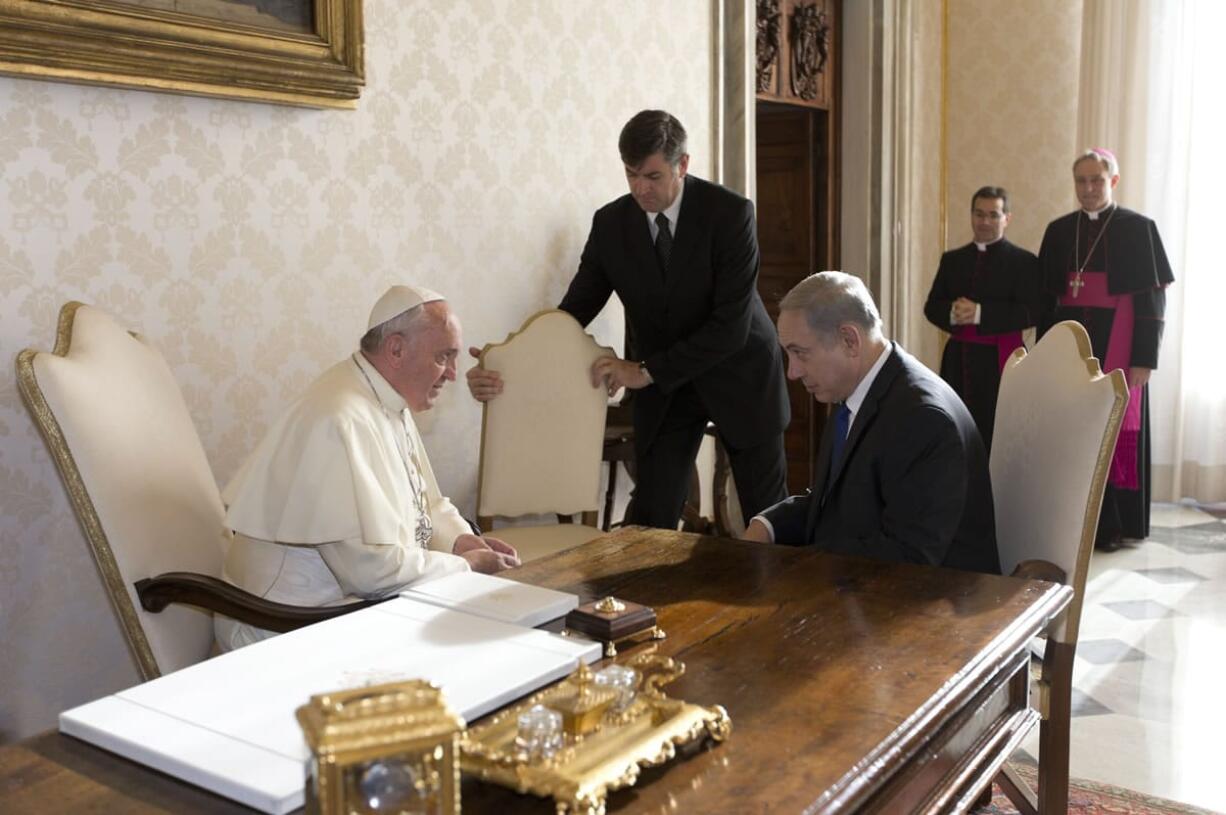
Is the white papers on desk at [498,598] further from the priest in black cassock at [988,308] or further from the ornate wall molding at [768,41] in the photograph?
the ornate wall molding at [768,41]

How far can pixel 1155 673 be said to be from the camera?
425cm

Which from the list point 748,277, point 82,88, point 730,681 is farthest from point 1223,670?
point 82,88

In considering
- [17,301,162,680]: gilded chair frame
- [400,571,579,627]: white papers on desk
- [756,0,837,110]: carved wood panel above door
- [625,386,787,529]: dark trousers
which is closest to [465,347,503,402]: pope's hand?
[625,386,787,529]: dark trousers

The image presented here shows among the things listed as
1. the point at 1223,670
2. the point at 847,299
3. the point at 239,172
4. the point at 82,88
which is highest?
the point at 82,88

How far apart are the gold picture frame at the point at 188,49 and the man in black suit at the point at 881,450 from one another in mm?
1601

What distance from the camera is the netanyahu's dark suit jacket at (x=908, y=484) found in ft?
8.38

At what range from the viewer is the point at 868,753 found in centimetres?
146

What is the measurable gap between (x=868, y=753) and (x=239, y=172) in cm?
262

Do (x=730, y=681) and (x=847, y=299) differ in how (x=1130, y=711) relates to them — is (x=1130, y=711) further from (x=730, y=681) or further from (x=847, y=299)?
(x=730, y=681)

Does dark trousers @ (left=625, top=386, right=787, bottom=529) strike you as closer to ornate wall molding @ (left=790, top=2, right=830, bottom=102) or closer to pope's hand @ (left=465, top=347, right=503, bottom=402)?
pope's hand @ (left=465, top=347, right=503, bottom=402)

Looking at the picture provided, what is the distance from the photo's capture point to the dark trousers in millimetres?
4254

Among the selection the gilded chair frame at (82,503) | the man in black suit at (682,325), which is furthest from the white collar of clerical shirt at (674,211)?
the gilded chair frame at (82,503)

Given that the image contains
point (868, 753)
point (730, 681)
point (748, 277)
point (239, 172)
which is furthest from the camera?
point (748, 277)

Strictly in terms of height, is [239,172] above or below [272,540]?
above
